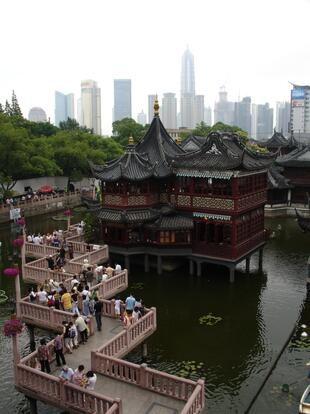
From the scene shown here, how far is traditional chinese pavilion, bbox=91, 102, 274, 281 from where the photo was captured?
33594mm

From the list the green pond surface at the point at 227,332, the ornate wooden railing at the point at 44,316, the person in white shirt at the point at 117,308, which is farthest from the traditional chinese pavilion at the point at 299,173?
the ornate wooden railing at the point at 44,316

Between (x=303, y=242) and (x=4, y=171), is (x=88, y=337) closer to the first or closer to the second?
(x=303, y=242)

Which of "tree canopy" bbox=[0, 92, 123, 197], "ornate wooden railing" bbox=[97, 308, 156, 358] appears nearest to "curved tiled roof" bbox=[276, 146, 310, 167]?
"tree canopy" bbox=[0, 92, 123, 197]

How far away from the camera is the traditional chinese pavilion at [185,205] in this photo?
3359 centimetres

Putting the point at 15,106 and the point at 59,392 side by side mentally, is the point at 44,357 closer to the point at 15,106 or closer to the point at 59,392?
the point at 59,392

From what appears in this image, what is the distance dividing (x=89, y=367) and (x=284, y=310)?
15.7m

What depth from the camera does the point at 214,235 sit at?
34875mm

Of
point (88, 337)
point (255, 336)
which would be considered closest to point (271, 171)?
point (255, 336)

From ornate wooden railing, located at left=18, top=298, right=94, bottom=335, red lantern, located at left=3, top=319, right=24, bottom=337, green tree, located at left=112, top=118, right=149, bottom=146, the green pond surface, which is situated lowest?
the green pond surface

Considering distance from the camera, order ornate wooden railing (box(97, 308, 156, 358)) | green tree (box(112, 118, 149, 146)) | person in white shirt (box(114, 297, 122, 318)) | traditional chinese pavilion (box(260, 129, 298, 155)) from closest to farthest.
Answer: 1. ornate wooden railing (box(97, 308, 156, 358))
2. person in white shirt (box(114, 297, 122, 318))
3. traditional chinese pavilion (box(260, 129, 298, 155))
4. green tree (box(112, 118, 149, 146))

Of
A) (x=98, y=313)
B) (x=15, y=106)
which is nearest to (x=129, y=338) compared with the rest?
(x=98, y=313)

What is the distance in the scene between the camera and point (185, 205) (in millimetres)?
35625

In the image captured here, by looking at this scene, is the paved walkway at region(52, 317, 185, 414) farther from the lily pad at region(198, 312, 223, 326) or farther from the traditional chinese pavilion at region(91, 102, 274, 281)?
the traditional chinese pavilion at region(91, 102, 274, 281)

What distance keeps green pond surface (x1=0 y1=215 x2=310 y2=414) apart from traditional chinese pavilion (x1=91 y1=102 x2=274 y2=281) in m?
2.26
